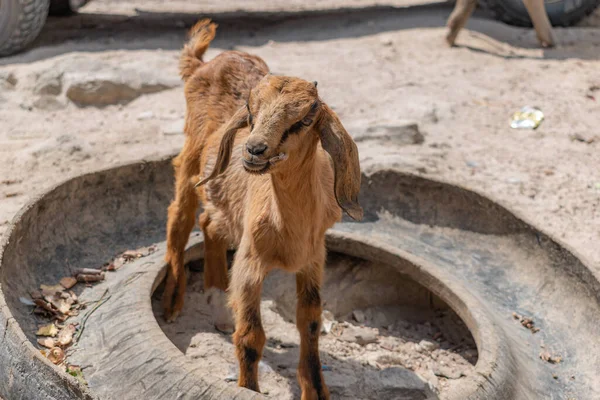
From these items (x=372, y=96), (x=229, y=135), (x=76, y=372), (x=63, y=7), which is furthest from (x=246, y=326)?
(x=63, y=7)

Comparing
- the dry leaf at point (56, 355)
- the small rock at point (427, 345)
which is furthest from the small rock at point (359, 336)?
the dry leaf at point (56, 355)

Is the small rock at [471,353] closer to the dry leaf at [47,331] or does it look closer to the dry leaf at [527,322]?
the dry leaf at [527,322]

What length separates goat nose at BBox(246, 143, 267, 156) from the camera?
3271 mm

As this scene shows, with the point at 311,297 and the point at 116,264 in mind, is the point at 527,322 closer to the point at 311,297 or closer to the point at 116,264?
the point at 311,297

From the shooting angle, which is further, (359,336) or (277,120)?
(359,336)

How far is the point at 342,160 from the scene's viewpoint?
11.4 feet

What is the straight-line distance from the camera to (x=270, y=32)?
33.3 ft

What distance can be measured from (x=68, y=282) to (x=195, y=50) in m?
1.86

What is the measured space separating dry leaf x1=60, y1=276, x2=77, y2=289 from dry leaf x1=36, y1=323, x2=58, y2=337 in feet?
1.59

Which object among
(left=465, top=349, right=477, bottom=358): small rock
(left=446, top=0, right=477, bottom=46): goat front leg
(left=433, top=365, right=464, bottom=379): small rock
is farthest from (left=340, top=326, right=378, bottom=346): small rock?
(left=446, top=0, right=477, bottom=46): goat front leg

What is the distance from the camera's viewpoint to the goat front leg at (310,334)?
4.25m

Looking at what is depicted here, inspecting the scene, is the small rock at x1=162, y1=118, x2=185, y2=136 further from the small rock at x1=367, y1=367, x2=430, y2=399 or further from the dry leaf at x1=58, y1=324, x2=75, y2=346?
the small rock at x1=367, y1=367, x2=430, y2=399

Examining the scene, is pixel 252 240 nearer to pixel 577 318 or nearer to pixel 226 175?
pixel 226 175

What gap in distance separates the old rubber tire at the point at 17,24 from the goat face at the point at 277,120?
19.3 feet
